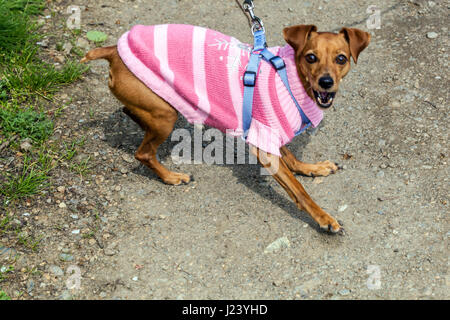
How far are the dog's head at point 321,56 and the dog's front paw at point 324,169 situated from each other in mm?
914

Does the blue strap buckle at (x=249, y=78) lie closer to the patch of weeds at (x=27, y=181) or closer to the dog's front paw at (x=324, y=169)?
the dog's front paw at (x=324, y=169)

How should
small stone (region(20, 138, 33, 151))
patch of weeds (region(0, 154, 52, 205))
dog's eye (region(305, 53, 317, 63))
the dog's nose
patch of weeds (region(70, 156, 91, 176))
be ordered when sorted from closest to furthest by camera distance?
the dog's nose
dog's eye (region(305, 53, 317, 63))
patch of weeds (region(0, 154, 52, 205))
patch of weeds (region(70, 156, 91, 176))
small stone (region(20, 138, 33, 151))

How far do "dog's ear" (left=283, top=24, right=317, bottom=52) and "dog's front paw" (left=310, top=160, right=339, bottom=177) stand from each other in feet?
4.16

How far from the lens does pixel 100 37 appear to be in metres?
5.86

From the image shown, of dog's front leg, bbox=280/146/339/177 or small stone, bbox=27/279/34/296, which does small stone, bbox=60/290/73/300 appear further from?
dog's front leg, bbox=280/146/339/177

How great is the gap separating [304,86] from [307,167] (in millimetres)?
1009

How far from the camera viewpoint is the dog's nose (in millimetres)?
3506

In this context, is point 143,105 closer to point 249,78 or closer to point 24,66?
point 249,78

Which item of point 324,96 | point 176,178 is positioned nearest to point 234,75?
point 324,96

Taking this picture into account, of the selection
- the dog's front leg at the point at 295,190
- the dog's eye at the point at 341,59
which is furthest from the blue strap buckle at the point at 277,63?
the dog's front leg at the point at 295,190

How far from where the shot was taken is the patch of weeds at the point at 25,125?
15.5 ft

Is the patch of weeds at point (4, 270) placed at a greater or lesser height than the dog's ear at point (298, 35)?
lesser

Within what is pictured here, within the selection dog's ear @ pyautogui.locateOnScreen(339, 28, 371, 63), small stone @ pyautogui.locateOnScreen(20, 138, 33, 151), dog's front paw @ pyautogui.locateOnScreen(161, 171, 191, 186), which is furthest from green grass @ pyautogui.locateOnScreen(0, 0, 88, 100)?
dog's ear @ pyautogui.locateOnScreen(339, 28, 371, 63)

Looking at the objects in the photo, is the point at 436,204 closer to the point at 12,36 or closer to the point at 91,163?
the point at 91,163
